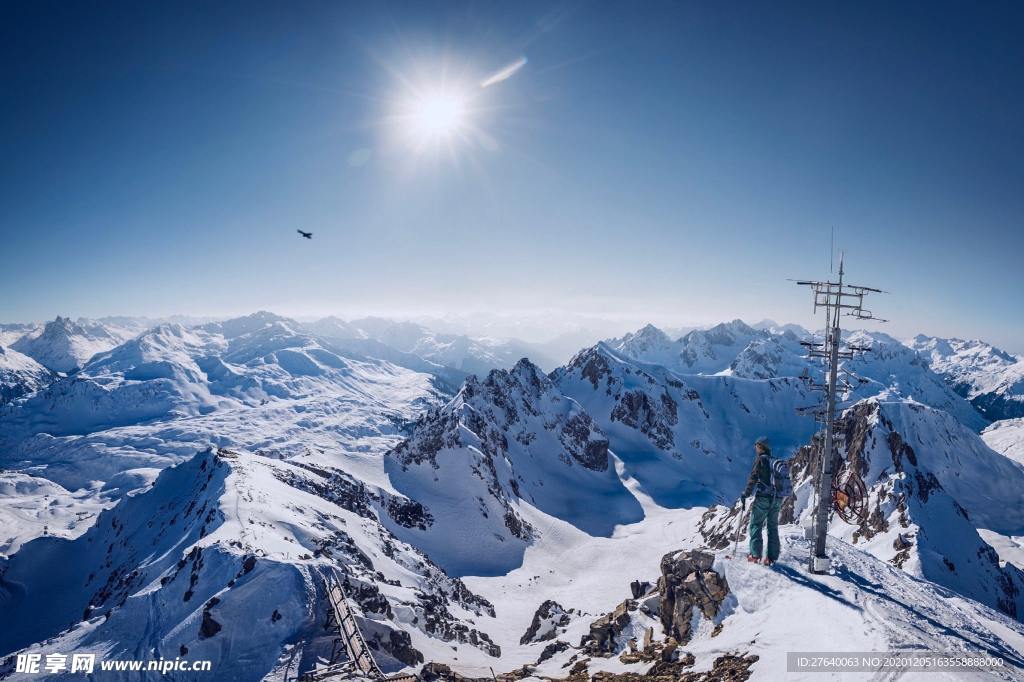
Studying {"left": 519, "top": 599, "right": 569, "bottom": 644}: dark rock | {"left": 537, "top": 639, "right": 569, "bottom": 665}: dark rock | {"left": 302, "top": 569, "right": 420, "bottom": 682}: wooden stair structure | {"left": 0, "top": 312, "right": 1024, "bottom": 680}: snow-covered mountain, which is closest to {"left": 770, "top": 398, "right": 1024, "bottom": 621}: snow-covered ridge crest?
{"left": 0, "top": 312, "right": 1024, "bottom": 680}: snow-covered mountain

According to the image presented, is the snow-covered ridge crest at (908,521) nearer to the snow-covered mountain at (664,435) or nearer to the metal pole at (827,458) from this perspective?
the metal pole at (827,458)

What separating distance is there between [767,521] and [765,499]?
130 cm

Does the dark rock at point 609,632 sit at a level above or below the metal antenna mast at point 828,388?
below

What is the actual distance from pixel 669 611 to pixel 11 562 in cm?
10512

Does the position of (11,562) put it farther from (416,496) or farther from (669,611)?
(669,611)

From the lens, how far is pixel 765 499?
19.0 meters

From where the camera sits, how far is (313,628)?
24.2m

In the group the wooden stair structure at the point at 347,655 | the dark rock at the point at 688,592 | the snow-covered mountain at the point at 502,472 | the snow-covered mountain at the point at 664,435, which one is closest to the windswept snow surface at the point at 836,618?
the dark rock at the point at 688,592

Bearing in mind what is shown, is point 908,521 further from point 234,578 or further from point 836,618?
point 234,578

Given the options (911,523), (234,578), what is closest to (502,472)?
(911,523)

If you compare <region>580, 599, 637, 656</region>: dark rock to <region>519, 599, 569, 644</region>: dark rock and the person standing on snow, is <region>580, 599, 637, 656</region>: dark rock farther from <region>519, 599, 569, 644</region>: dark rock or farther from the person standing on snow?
<region>519, 599, 569, 644</region>: dark rock

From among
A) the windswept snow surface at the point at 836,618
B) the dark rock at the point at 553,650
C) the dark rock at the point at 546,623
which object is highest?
the windswept snow surface at the point at 836,618

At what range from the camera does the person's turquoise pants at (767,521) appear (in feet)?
62.7

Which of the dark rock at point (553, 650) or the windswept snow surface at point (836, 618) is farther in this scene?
the dark rock at point (553, 650)
